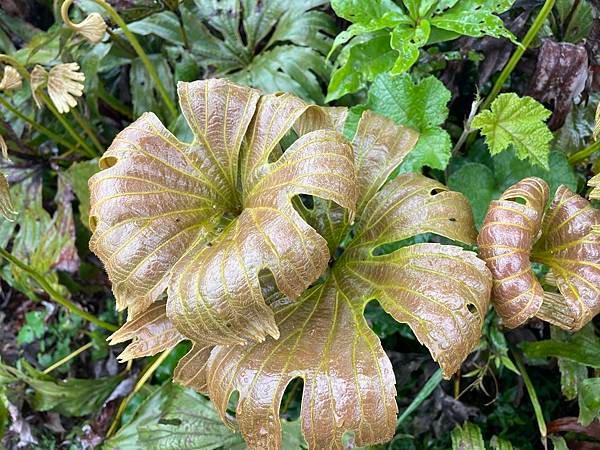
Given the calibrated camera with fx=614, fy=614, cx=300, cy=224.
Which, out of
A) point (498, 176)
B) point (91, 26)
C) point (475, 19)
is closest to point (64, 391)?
point (91, 26)

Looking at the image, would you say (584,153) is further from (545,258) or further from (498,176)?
(545,258)

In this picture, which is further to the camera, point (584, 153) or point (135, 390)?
point (135, 390)

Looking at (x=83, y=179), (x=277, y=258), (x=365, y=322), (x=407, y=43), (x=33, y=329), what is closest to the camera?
(x=277, y=258)

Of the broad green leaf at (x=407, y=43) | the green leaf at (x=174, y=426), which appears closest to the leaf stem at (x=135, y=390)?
the green leaf at (x=174, y=426)

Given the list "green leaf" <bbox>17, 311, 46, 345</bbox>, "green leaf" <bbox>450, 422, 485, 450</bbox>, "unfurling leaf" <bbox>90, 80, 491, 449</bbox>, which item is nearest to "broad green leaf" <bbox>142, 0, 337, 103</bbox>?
"unfurling leaf" <bbox>90, 80, 491, 449</bbox>

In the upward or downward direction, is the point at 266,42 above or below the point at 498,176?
above

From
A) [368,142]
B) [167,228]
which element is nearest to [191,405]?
[167,228]
